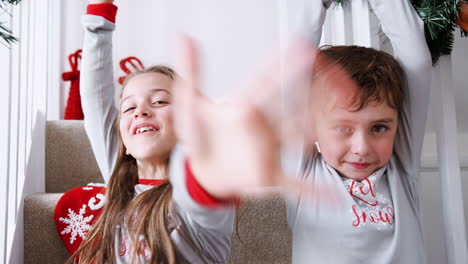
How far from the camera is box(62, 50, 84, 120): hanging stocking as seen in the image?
1.47 meters

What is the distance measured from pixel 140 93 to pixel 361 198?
0.45 m

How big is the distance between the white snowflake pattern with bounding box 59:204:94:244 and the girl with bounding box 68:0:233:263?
6 centimetres

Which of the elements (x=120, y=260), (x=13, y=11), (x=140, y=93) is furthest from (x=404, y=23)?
(x=13, y=11)

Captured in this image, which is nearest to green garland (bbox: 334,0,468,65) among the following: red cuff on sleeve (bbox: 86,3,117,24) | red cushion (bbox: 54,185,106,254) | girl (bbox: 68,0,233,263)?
girl (bbox: 68,0,233,263)

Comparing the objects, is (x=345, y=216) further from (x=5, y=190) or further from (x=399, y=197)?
(x=5, y=190)

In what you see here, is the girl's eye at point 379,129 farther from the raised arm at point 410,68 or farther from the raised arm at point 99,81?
the raised arm at point 99,81

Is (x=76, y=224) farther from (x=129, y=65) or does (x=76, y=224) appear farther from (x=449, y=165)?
(x=129, y=65)

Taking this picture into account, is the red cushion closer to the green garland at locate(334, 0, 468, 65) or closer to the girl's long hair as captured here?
the girl's long hair

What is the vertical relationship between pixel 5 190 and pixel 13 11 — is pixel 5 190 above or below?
below

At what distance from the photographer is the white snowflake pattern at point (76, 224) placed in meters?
0.85

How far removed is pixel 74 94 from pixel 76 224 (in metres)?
0.74

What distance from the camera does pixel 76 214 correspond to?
87cm

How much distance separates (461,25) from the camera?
2.47 ft

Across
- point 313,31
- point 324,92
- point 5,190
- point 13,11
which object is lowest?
point 5,190
